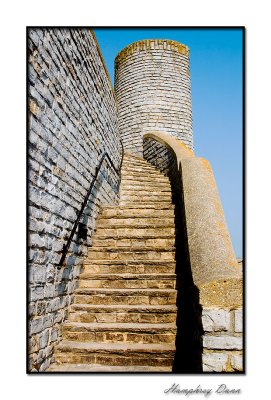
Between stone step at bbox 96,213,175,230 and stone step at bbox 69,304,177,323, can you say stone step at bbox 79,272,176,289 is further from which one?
stone step at bbox 96,213,175,230

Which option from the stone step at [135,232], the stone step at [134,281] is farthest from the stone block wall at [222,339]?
the stone step at [135,232]

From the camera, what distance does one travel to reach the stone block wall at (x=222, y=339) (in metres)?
2.44

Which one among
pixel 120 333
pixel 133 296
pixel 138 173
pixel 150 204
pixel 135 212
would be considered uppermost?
pixel 138 173

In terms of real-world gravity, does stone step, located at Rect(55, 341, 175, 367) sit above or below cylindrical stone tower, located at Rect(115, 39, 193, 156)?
below

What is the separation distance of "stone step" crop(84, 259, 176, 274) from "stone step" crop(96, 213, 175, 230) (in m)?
0.88

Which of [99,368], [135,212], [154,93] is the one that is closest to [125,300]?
[99,368]

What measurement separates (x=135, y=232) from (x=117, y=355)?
2.21 metres

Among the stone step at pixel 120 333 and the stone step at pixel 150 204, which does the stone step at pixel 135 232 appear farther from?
the stone step at pixel 120 333

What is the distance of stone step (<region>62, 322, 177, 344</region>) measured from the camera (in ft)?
11.3

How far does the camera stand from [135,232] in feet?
17.1

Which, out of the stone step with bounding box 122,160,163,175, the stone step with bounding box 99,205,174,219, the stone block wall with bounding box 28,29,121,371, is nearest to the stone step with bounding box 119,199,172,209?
the stone step with bounding box 99,205,174,219

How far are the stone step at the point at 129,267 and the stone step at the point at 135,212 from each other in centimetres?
118

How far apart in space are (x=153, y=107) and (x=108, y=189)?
293 inches

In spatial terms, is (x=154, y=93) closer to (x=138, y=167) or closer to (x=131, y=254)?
(x=138, y=167)
